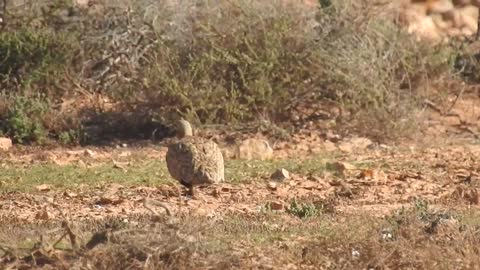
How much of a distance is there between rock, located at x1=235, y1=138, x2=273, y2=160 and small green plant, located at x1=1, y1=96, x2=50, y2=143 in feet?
7.90

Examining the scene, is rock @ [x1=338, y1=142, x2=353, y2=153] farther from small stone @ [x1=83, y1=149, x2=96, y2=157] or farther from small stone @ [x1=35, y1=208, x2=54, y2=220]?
small stone @ [x1=35, y1=208, x2=54, y2=220]

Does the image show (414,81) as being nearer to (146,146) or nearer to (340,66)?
(340,66)

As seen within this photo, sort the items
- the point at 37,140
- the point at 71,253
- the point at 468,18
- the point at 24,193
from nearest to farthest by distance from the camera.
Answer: the point at 71,253 → the point at 24,193 → the point at 37,140 → the point at 468,18

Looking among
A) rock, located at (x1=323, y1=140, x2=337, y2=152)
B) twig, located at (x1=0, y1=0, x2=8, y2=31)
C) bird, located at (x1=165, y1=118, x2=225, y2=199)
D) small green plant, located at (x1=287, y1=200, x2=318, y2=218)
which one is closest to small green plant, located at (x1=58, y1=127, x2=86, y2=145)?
twig, located at (x1=0, y1=0, x2=8, y2=31)

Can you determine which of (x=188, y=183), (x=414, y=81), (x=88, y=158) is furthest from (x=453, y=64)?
(x=188, y=183)

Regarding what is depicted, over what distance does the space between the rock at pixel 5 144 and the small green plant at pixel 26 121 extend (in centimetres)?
19

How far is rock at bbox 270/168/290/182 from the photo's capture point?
34.6ft

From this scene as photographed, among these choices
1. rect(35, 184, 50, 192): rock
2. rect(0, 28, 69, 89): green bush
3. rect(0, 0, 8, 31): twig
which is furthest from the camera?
rect(0, 0, 8, 31): twig

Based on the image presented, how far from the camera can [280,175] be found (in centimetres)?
1061

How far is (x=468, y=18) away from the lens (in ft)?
63.0

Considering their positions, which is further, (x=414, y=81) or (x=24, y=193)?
(x=414, y=81)

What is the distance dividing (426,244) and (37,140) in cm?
742

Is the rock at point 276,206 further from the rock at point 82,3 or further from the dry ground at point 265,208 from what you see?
the rock at point 82,3

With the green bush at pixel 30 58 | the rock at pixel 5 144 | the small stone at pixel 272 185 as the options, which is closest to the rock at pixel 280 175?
the small stone at pixel 272 185
